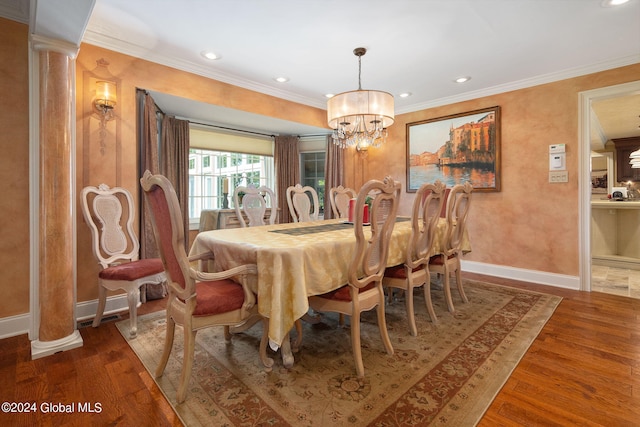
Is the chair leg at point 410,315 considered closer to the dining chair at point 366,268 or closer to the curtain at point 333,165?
the dining chair at point 366,268

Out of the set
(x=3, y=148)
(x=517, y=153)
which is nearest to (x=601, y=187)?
(x=517, y=153)

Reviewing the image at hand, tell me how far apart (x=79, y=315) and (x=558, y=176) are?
17.5ft

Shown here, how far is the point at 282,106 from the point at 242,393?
3.80 metres

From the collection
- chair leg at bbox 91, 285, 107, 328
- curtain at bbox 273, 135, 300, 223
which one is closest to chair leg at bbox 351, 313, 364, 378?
chair leg at bbox 91, 285, 107, 328

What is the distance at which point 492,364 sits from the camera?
1.96 meters

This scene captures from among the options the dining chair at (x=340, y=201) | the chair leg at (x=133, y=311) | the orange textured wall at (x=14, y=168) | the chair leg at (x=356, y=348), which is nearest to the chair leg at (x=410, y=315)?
the chair leg at (x=356, y=348)

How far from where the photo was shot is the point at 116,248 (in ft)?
9.18

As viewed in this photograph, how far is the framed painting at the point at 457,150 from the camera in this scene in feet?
13.9

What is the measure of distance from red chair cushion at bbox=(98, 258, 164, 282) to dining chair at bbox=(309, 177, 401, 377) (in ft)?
4.70

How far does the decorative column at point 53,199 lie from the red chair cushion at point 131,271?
0.88 feet

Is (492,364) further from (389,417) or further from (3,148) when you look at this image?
(3,148)

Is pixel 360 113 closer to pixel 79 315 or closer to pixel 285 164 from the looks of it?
pixel 285 164

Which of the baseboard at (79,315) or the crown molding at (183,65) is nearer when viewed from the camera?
the baseboard at (79,315)

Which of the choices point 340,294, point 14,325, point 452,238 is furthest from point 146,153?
point 452,238
